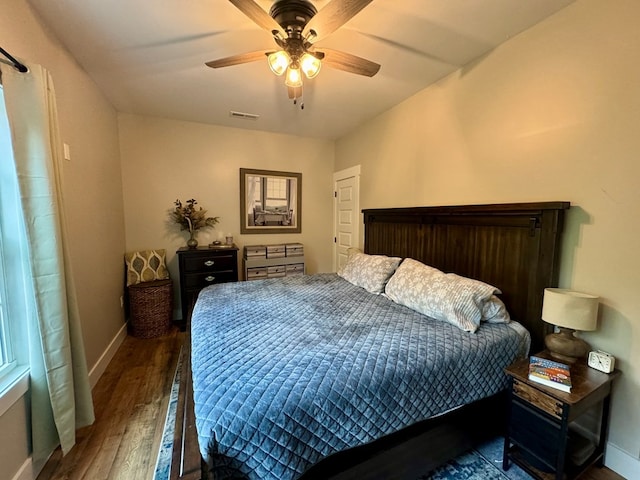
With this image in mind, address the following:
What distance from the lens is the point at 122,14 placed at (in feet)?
5.61

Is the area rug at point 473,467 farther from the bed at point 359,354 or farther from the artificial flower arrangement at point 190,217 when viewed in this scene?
the artificial flower arrangement at point 190,217

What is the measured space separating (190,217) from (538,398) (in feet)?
12.2

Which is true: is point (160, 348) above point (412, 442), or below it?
below

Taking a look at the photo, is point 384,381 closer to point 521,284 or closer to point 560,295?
point 560,295

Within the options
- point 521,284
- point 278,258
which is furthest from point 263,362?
point 278,258

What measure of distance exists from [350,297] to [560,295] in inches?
53.6

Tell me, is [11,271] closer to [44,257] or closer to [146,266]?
[44,257]

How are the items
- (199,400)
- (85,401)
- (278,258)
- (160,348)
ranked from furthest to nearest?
(278,258)
(160,348)
(85,401)
(199,400)

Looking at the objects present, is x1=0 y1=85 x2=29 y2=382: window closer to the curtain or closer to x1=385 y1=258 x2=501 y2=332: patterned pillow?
the curtain

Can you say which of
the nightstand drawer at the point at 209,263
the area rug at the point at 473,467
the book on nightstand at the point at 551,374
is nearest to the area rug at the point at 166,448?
the area rug at the point at 473,467

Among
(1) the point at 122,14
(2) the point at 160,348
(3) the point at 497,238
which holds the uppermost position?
(1) the point at 122,14

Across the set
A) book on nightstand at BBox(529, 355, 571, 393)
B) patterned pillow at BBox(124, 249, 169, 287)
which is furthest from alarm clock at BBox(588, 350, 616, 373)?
patterned pillow at BBox(124, 249, 169, 287)

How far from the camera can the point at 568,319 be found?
1.46m

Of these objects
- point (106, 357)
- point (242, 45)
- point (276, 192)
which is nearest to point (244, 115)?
point (276, 192)
